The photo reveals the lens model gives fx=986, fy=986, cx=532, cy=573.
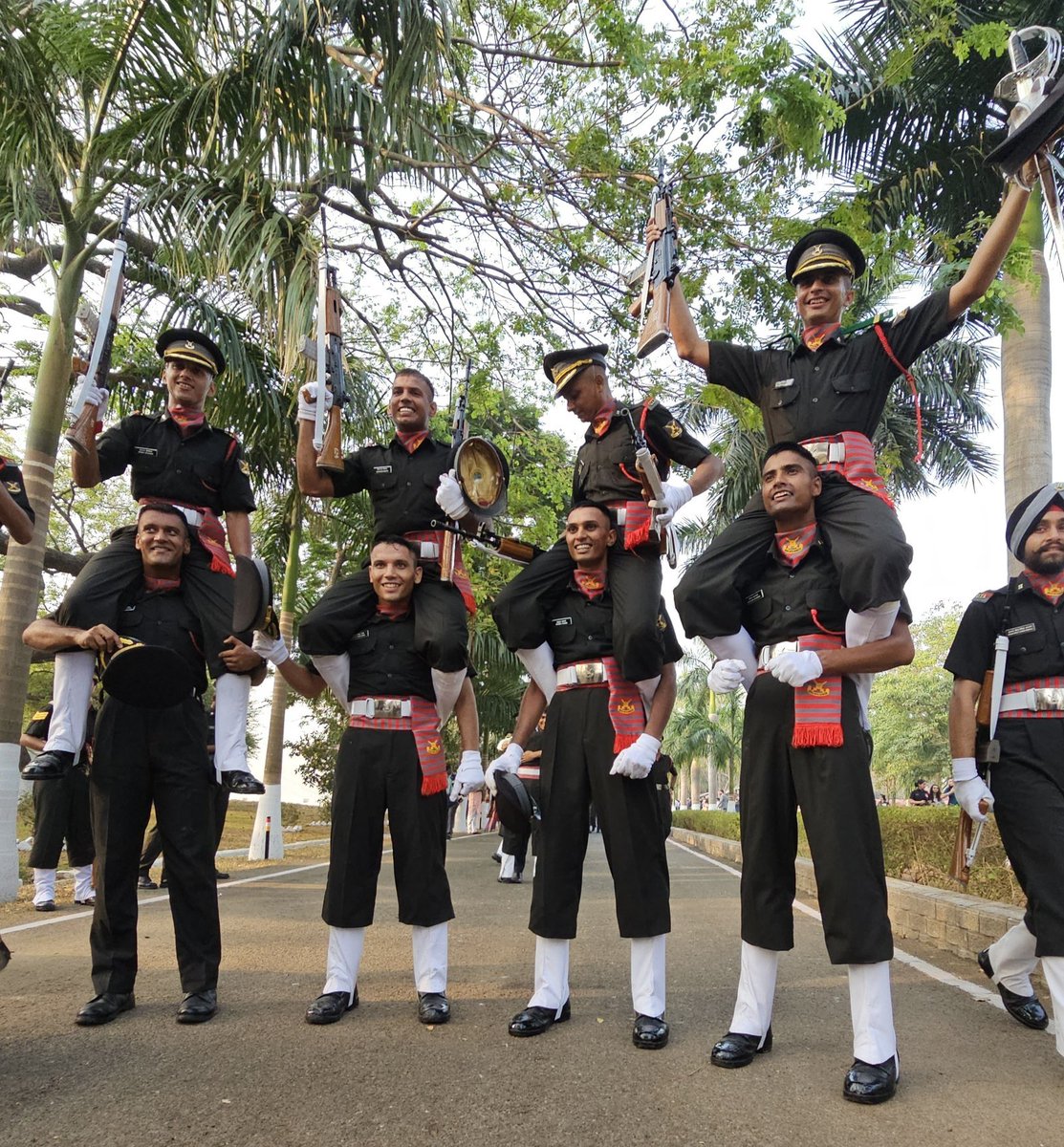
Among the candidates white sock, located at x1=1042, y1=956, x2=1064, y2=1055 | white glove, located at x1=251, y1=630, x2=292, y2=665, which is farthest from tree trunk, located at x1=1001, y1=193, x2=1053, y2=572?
white glove, located at x1=251, y1=630, x2=292, y2=665

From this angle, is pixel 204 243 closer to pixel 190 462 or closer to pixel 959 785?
pixel 190 462

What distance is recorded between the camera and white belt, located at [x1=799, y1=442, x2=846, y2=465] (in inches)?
155

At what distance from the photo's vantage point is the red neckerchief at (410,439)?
5184mm

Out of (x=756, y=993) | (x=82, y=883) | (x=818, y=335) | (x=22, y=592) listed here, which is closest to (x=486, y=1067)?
(x=756, y=993)

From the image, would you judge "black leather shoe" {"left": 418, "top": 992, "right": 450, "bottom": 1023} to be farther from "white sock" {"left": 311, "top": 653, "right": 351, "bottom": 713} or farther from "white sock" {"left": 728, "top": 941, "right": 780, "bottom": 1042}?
Result: "white sock" {"left": 311, "top": 653, "right": 351, "bottom": 713}

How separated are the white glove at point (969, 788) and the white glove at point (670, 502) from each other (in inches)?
63.2

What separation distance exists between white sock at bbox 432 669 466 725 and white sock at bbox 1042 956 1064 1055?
2652mm

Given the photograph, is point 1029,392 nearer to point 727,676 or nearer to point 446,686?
point 727,676

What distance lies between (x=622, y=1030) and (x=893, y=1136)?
4.51 ft

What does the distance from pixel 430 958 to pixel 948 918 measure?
12.3 feet

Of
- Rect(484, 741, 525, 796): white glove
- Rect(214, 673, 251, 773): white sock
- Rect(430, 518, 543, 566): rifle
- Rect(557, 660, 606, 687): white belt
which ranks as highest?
Rect(430, 518, 543, 566): rifle

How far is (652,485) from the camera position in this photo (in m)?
4.38

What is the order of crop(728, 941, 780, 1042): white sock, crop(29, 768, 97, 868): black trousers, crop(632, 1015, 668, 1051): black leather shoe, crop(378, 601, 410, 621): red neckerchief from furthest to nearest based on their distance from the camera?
crop(29, 768, 97, 868): black trousers → crop(378, 601, 410, 621): red neckerchief → crop(632, 1015, 668, 1051): black leather shoe → crop(728, 941, 780, 1042): white sock

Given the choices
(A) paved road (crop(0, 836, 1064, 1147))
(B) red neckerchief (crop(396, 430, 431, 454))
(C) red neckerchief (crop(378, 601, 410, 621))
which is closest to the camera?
(A) paved road (crop(0, 836, 1064, 1147))
